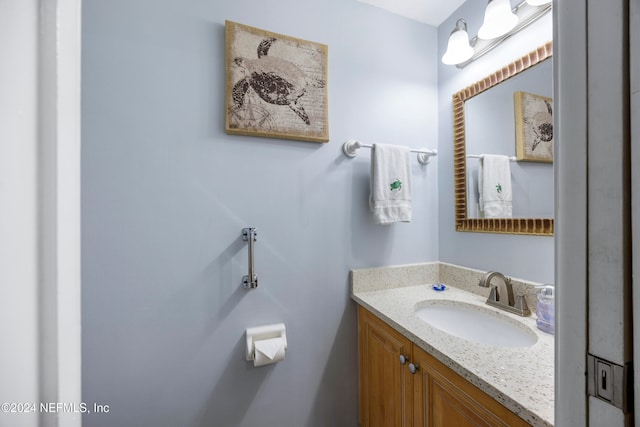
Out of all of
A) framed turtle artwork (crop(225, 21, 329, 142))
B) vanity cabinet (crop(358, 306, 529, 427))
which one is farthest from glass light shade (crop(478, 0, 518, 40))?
vanity cabinet (crop(358, 306, 529, 427))

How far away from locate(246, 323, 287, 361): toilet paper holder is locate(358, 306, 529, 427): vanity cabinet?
40 centimetres

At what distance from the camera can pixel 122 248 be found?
100 centimetres

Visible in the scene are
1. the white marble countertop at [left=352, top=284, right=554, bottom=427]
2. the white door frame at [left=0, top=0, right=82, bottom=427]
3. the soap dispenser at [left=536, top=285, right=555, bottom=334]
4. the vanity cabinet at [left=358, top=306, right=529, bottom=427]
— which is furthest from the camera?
the soap dispenser at [left=536, top=285, right=555, bottom=334]

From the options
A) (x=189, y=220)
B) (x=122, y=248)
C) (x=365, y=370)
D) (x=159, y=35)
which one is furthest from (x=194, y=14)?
(x=365, y=370)

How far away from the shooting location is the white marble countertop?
0.55 meters

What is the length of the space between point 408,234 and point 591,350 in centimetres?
107

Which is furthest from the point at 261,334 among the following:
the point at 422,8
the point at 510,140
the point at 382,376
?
the point at 422,8

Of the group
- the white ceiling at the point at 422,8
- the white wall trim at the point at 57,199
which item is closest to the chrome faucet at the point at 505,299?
the white wall trim at the point at 57,199

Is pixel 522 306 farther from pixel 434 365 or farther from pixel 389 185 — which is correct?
pixel 389 185

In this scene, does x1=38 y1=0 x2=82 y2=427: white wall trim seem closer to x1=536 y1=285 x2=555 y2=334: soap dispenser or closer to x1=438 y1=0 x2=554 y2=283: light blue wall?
x1=536 y1=285 x2=555 y2=334: soap dispenser

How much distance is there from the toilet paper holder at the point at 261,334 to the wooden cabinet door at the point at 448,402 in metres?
0.56

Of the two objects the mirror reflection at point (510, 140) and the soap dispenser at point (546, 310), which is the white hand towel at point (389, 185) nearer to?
the mirror reflection at point (510, 140)

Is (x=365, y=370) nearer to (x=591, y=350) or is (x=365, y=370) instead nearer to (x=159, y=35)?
(x=591, y=350)

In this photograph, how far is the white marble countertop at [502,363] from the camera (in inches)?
21.5
